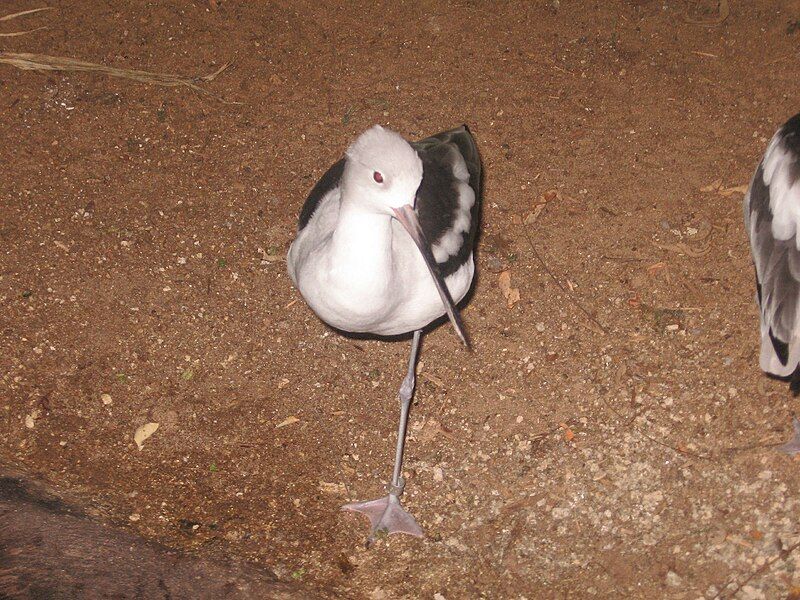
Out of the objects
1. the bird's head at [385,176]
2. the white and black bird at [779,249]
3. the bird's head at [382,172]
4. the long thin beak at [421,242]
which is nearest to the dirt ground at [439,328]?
the white and black bird at [779,249]

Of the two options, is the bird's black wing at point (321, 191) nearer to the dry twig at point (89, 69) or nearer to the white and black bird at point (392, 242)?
the white and black bird at point (392, 242)

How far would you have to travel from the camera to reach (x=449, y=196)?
3.70 meters

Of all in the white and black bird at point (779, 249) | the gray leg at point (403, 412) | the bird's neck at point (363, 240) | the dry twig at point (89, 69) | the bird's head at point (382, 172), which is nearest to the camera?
the bird's head at point (382, 172)

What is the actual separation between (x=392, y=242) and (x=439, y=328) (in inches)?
53.8

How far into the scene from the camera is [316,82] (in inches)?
211

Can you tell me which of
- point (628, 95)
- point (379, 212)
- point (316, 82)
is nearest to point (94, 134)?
point (316, 82)

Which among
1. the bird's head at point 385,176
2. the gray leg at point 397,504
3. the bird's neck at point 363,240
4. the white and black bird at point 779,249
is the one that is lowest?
the gray leg at point 397,504

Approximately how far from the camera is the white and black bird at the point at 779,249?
3.43m

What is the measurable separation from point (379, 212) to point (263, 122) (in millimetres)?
2543

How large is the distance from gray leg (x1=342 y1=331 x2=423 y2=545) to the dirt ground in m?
0.09

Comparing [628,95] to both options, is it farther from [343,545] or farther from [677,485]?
[343,545]

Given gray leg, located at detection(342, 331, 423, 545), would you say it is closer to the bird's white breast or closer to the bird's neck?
the bird's white breast

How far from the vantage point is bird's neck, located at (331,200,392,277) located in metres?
2.97

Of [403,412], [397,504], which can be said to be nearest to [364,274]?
[403,412]
